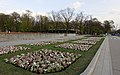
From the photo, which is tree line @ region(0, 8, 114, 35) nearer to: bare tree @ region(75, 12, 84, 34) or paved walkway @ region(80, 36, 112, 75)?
bare tree @ region(75, 12, 84, 34)

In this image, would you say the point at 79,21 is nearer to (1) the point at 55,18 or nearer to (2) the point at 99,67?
(1) the point at 55,18

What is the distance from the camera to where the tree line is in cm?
7256

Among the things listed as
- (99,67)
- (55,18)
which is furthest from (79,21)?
(99,67)

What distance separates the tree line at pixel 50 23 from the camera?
238 feet

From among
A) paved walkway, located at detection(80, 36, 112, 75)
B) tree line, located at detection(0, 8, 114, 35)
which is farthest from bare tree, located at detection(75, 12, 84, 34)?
paved walkway, located at detection(80, 36, 112, 75)

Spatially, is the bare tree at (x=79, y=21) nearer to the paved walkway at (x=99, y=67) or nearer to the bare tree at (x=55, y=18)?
the bare tree at (x=55, y=18)

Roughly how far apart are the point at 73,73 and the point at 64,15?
3355 inches

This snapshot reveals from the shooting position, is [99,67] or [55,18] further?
[55,18]

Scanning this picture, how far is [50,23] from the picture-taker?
92.8m

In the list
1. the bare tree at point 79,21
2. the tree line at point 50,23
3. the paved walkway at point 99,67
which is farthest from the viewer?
the bare tree at point 79,21

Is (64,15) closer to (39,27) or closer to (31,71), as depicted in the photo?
(39,27)

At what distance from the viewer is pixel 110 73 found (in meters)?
7.09

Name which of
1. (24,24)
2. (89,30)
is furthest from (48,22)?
(89,30)

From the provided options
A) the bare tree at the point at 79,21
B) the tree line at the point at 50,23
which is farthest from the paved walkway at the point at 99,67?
the bare tree at the point at 79,21
